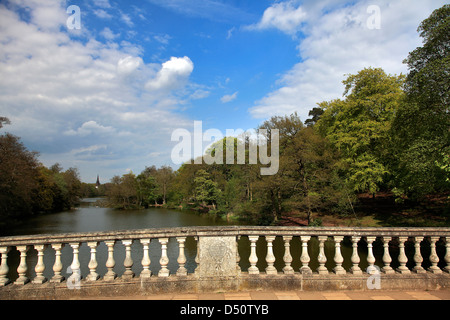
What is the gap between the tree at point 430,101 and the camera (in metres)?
11.2

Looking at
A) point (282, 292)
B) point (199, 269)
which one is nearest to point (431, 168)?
point (282, 292)

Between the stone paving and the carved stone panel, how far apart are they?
0.93ft

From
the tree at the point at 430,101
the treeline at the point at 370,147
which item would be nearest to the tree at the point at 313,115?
the treeline at the point at 370,147

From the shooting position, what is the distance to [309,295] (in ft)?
12.8

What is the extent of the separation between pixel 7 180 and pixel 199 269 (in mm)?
27163

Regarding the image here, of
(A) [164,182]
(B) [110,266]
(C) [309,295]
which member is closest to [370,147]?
(C) [309,295]

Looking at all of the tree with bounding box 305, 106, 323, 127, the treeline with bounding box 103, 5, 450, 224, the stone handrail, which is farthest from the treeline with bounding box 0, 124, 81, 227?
the tree with bounding box 305, 106, 323, 127

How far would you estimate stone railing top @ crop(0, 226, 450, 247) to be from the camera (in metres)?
4.00

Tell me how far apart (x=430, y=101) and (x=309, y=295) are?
11.8 metres

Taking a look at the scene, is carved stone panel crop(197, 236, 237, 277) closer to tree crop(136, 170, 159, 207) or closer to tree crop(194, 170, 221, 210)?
tree crop(194, 170, 221, 210)

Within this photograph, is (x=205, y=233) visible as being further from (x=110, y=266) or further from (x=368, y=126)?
(x=368, y=126)
